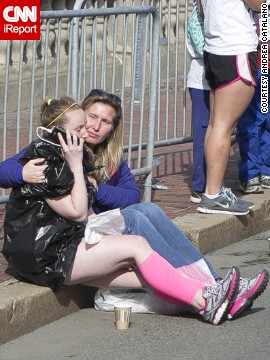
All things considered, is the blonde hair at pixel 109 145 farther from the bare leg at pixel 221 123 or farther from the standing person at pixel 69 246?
the bare leg at pixel 221 123

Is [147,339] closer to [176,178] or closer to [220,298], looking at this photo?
[220,298]

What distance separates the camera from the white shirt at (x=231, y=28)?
6.83 m

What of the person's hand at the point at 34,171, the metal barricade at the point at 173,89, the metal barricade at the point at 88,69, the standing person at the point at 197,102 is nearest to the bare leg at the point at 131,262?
the person's hand at the point at 34,171

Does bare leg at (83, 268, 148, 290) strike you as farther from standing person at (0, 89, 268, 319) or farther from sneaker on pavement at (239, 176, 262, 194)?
sneaker on pavement at (239, 176, 262, 194)

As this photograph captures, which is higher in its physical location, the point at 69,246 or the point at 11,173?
the point at 11,173

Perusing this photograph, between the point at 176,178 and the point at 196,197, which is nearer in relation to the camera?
the point at 196,197

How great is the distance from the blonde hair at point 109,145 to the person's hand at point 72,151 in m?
0.52

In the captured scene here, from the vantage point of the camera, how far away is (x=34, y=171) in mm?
5285

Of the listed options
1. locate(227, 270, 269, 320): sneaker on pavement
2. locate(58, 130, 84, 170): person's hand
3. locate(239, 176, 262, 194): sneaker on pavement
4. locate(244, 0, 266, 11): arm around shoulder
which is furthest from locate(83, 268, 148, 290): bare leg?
locate(239, 176, 262, 194): sneaker on pavement

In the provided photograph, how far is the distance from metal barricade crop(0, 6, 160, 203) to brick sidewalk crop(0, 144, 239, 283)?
258mm

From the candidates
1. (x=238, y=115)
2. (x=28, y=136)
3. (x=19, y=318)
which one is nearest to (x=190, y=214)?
(x=238, y=115)

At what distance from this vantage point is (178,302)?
17.8 ft

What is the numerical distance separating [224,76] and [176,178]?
5.55 ft

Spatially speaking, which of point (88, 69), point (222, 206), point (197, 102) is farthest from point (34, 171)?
point (197, 102)
